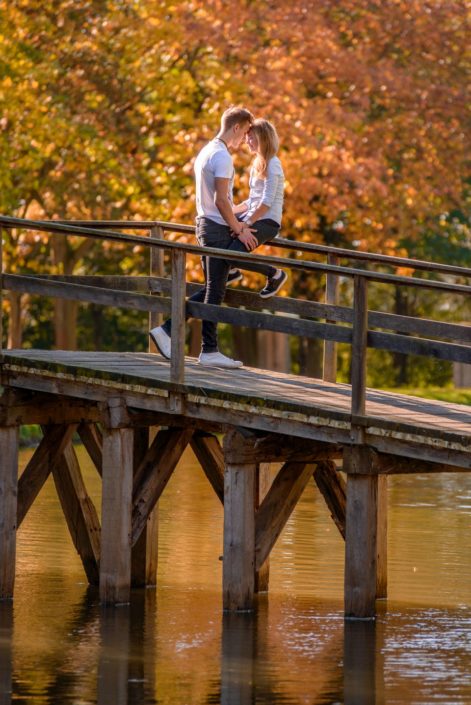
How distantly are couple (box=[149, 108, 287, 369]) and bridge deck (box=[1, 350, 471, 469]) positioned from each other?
0.66 m

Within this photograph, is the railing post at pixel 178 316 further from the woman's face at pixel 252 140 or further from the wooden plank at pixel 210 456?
the wooden plank at pixel 210 456

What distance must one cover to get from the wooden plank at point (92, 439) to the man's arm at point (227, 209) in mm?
2178

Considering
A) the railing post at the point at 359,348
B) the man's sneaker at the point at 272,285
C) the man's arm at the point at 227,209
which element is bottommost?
the railing post at the point at 359,348

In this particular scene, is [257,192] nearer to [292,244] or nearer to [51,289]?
[292,244]

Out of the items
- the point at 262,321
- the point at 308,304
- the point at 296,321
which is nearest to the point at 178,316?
the point at 262,321

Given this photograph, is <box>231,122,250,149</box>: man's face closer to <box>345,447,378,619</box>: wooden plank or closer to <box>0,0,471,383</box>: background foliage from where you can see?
<box>345,447,378,619</box>: wooden plank

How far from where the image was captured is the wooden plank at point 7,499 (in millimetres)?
13195

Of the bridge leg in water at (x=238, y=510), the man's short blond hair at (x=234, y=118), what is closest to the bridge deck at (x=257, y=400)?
the bridge leg in water at (x=238, y=510)

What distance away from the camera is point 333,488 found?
13.9 meters

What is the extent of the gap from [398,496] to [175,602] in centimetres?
877

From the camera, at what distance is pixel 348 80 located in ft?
103

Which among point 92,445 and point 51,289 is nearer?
point 51,289

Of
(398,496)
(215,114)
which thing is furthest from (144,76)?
(398,496)

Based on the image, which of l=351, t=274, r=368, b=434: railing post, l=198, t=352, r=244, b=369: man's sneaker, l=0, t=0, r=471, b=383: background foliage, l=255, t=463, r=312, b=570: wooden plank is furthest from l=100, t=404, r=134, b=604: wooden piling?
l=0, t=0, r=471, b=383: background foliage
